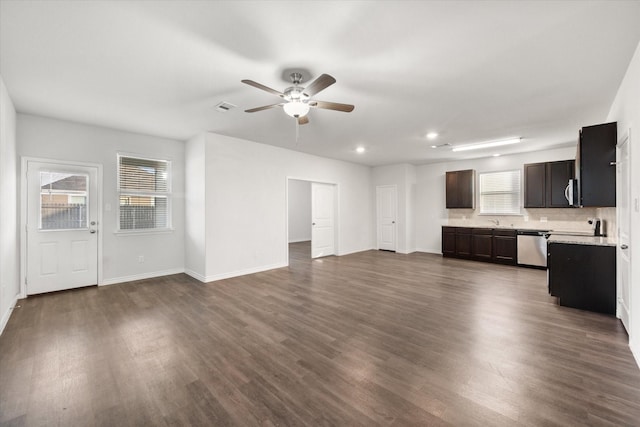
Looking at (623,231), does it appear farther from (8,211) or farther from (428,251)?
(8,211)

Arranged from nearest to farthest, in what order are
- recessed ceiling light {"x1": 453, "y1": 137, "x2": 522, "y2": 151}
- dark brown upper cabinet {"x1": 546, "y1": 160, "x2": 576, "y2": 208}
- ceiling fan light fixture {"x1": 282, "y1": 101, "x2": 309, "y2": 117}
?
ceiling fan light fixture {"x1": 282, "y1": 101, "x2": 309, "y2": 117}
recessed ceiling light {"x1": 453, "y1": 137, "x2": 522, "y2": 151}
dark brown upper cabinet {"x1": 546, "y1": 160, "x2": 576, "y2": 208}

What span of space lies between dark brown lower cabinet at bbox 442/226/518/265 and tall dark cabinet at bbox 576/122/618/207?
325 centimetres

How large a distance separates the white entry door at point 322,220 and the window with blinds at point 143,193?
134 inches

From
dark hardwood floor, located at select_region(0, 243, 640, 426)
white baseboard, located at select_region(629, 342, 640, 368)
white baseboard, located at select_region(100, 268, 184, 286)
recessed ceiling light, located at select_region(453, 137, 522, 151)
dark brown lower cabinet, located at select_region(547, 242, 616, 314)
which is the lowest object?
dark hardwood floor, located at select_region(0, 243, 640, 426)

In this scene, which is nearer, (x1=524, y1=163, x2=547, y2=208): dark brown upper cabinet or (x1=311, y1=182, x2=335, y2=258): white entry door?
(x1=524, y1=163, x2=547, y2=208): dark brown upper cabinet

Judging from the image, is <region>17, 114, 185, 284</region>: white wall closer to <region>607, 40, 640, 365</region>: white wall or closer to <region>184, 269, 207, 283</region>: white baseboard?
<region>184, 269, 207, 283</region>: white baseboard

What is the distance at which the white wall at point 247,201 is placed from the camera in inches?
196

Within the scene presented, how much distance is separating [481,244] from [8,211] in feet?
28.2

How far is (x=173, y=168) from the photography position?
546cm

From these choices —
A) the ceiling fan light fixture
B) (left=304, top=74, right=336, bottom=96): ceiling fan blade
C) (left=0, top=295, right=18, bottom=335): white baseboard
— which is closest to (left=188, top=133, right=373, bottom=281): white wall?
(left=0, top=295, right=18, bottom=335): white baseboard

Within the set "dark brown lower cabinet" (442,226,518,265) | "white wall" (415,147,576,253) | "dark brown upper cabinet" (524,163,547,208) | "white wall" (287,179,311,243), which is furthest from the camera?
"white wall" (287,179,311,243)

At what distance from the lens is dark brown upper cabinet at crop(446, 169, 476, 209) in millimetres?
7109

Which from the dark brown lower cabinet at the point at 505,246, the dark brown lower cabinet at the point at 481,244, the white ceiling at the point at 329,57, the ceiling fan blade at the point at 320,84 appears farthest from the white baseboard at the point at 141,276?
the dark brown lower cabinet at the point at 505,246

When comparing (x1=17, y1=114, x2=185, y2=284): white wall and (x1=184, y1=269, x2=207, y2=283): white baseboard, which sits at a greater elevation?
(x1=17, y1=114, x2=185, y2=284): white wall
